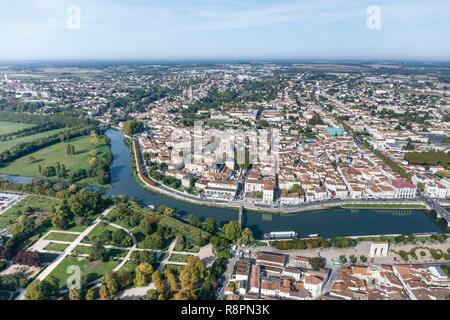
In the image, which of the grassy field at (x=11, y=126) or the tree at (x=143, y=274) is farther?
the grassy field at (x=11, y=126)

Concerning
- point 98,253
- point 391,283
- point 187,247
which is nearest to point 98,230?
point 98,253

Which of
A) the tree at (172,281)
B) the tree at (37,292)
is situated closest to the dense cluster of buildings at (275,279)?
the tree at (172,281)

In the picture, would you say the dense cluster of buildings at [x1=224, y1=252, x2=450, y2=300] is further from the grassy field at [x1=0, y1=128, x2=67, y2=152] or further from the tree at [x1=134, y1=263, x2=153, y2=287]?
the grassy field at [x1=0, y1=128, x2=67, y2=152]

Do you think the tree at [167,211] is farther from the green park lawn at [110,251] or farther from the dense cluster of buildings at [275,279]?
the dense cluster of buildings at [275,279]

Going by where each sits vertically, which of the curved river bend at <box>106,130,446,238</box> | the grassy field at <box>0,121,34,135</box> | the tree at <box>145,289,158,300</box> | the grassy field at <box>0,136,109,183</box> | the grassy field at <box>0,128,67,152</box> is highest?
the grassy field at <box>0,121,34,135</box>

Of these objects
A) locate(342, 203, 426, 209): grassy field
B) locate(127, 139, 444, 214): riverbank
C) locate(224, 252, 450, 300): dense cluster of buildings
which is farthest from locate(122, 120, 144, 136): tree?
locate(224, 252, 450, 300): dense cluster of buildings
